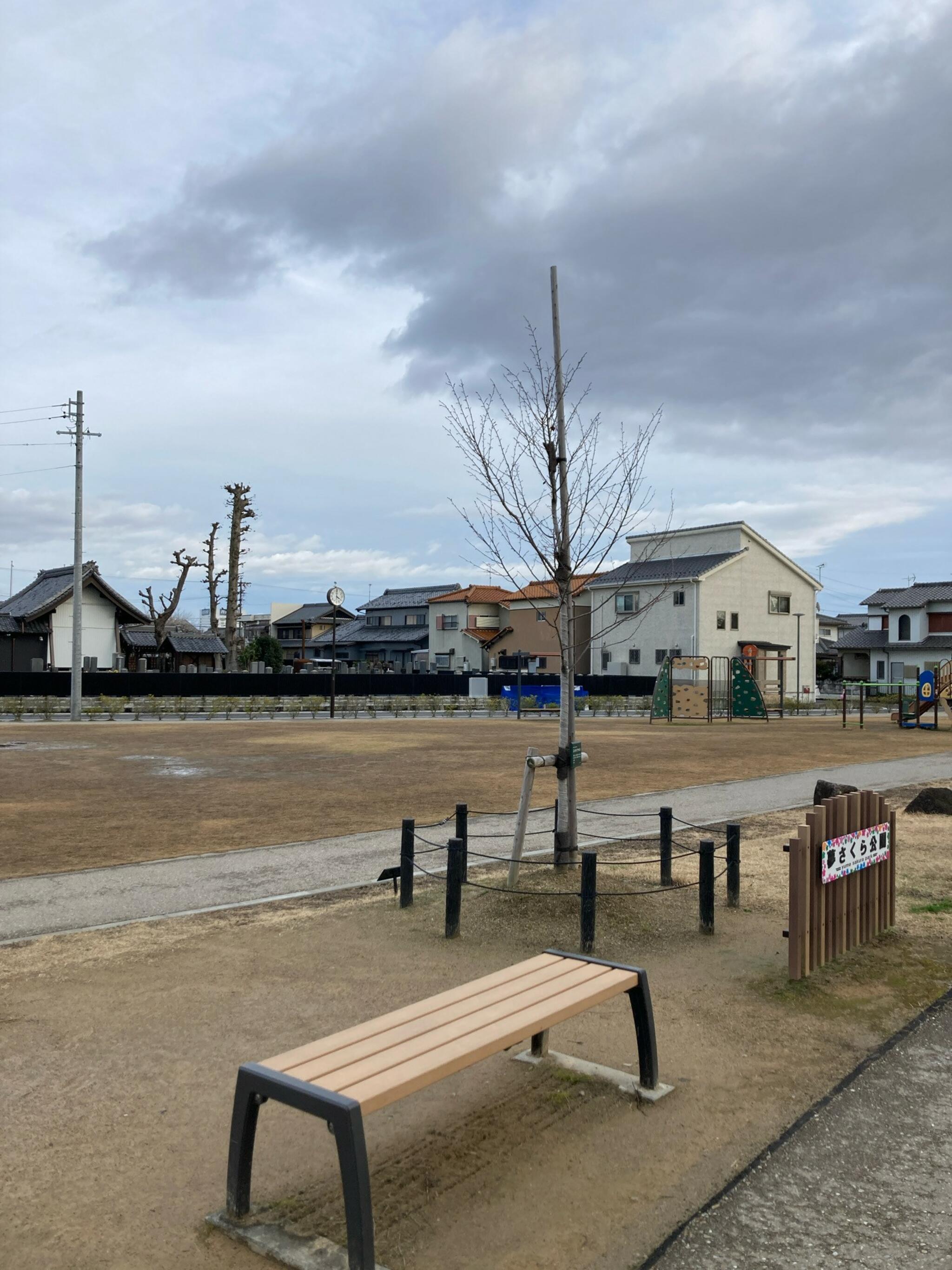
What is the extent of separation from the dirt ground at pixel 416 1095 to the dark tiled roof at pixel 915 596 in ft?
207

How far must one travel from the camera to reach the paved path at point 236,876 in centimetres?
777

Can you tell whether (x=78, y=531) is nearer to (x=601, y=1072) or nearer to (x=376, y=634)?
(x=601, y=1072)

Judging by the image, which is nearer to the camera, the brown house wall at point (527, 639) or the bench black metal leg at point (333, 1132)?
the bench black metal leg at point (333, 1132)

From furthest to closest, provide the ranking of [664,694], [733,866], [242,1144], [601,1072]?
[664,694] < [733,866] < [601,1072] < [242,1144]

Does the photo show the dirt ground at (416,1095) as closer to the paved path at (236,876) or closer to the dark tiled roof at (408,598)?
the paved path at (236,876)

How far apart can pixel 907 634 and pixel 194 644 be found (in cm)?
4747

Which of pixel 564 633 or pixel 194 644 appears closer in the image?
pixel 564 633

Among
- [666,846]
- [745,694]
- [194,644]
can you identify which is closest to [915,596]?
[745,694]

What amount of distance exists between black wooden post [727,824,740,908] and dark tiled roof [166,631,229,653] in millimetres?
58656

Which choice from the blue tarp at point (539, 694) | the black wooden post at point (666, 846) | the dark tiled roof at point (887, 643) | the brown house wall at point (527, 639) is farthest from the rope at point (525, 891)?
the dark tiled roof at point (887, 643)

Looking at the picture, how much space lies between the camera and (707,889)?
7.18 meters

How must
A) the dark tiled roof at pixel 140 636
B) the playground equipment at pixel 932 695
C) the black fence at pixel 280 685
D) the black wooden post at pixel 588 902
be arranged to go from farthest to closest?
1. the dark tiled roof at pixel 140 636
2. the black fence at pixel 280 685
3. the playground equipment at pixel 932 695
4. the black wooden post at pixel 588 902

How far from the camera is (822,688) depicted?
225 ft

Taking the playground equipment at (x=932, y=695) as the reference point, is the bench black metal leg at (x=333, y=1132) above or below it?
below
